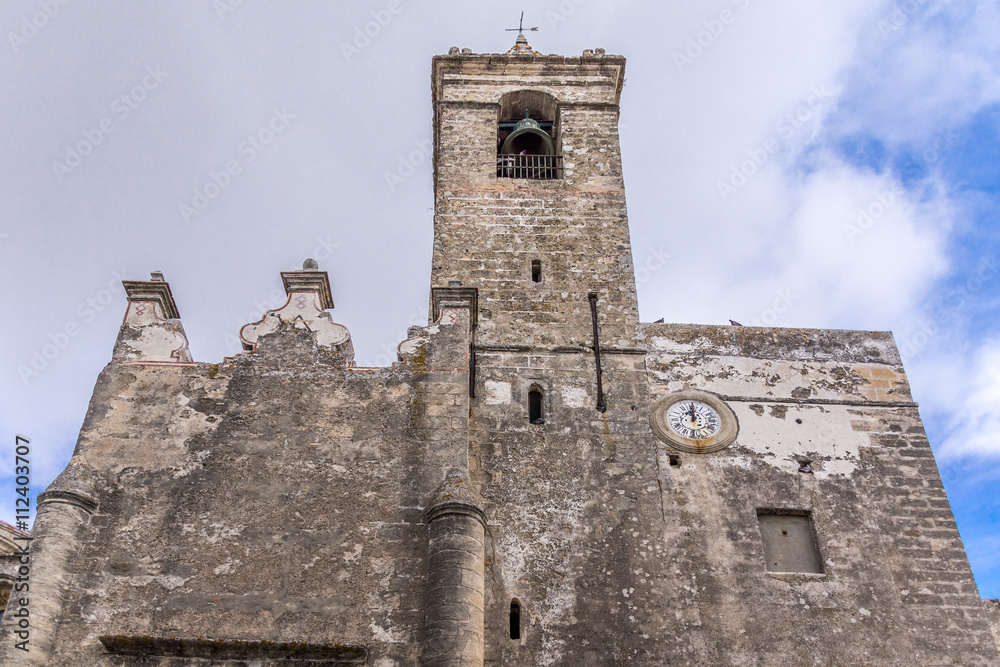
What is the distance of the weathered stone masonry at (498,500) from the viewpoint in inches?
339

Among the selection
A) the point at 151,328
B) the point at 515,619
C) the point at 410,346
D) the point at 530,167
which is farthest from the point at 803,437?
the point at 151,328

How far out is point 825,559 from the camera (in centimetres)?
1059

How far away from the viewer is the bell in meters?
15.3

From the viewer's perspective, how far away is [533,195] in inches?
563

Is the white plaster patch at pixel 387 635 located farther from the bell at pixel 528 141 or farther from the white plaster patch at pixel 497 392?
the bell at pixel 528 141

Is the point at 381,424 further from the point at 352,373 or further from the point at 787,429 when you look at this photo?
the point at 787,429

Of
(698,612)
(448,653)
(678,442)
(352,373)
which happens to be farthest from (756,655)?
(352,373)

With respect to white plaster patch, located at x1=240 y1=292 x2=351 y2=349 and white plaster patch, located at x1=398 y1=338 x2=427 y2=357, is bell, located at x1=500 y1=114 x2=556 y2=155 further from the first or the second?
white plaster patch, located at x1=398 y1=338 x2=427 y2=357

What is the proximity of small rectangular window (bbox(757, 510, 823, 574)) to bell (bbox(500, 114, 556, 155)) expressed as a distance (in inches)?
292

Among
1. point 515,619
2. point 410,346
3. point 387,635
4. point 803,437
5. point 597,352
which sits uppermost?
point 597,352

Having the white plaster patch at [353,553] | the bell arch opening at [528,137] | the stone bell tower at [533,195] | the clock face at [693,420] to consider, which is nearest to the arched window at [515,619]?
the white plaster patch at [353,553]

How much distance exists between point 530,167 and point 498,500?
6.40m

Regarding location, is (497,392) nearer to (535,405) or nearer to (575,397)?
(535,405)

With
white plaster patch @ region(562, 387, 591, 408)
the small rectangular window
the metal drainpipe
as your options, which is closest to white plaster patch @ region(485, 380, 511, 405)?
white plaster patch @ region(562, 387, 591, 408)
